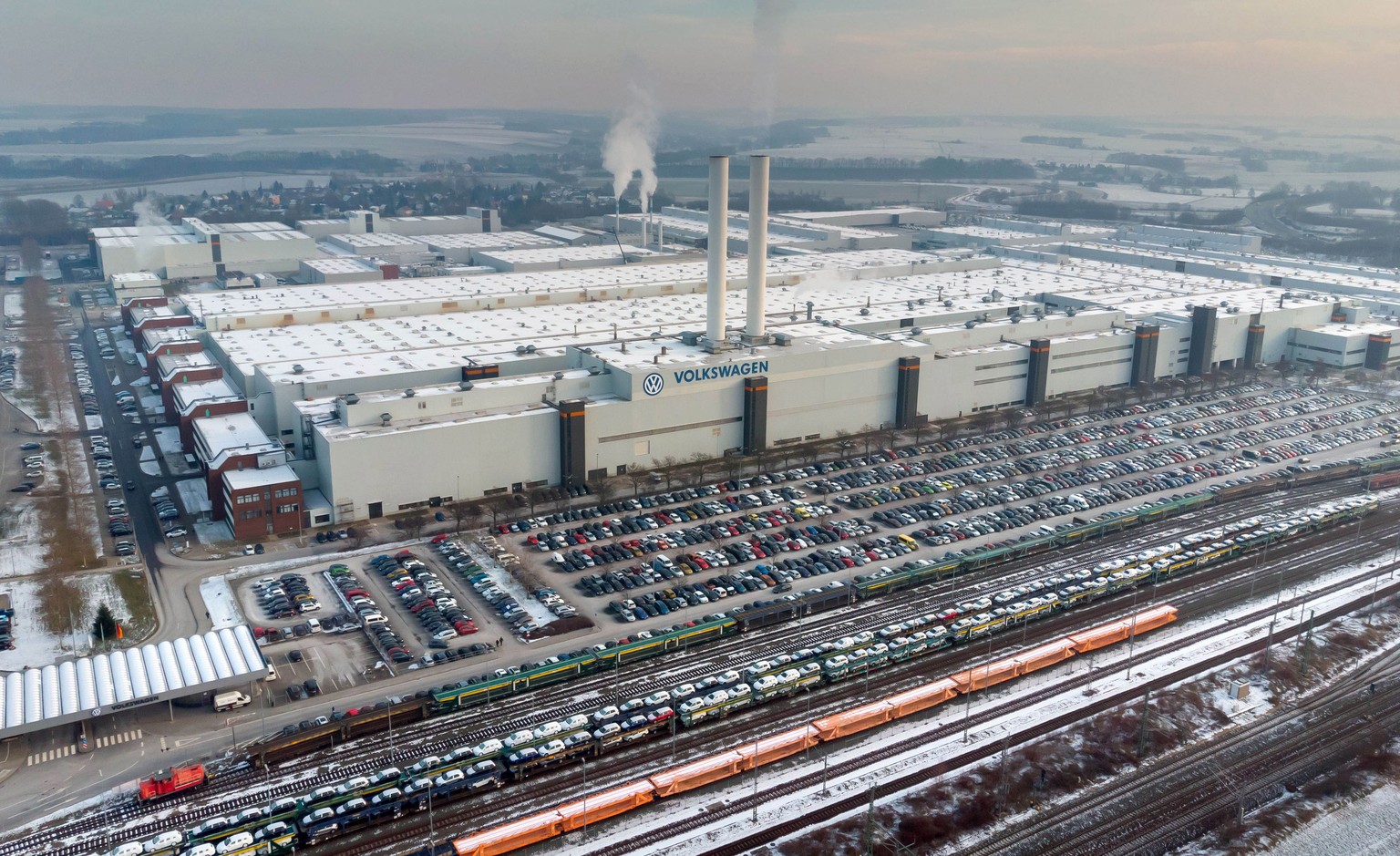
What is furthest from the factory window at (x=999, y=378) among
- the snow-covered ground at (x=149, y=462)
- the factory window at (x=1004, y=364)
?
the snow-covered ground at (x=149, y=462)

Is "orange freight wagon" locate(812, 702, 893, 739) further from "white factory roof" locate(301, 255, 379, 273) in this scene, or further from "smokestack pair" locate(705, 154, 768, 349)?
"white factory roof" locate(301, 255, 379, 273)

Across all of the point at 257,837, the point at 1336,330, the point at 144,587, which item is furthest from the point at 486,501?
the point at 1336,330

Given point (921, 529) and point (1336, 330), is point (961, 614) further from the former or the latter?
point (1336, 330)

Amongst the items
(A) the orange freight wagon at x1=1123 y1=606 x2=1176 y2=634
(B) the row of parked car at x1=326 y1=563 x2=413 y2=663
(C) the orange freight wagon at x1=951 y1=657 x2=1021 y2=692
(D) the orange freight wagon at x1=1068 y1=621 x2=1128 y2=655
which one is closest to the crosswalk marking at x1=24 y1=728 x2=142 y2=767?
(B) the row of parked car at x1=326 y1=563 x2=413 y2=663

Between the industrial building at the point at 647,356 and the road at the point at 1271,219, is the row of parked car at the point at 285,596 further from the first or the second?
the road at the point at 1271,219

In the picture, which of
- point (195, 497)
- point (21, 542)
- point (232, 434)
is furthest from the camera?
point (232, 434)

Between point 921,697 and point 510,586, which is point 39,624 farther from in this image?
point 921,697

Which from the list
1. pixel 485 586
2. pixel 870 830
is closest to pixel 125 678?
pixel 485 586
